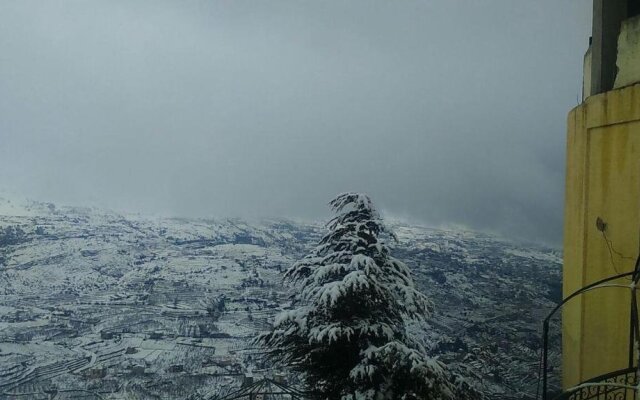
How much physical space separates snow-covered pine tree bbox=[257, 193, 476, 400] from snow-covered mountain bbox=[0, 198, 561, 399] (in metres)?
1.01

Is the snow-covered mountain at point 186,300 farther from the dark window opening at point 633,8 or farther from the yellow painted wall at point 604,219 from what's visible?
the dark window opening at point 633,8

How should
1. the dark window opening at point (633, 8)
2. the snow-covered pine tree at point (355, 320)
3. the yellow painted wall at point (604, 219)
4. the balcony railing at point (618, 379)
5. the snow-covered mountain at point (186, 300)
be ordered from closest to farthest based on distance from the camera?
the balcony railing at point (618, 379) → the yellow painted wall at point (604, 219) → the snow-covered pine tree at point (355, 320) → the dark window opening at point (633, 8) → the snow-covered mountain at point (186, 300)

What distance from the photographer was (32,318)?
3375cm

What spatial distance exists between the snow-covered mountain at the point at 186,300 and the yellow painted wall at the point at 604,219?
1.67 metres

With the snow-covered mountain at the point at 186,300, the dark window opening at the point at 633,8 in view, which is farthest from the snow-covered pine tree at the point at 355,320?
the dark window opening at the point at 633,8

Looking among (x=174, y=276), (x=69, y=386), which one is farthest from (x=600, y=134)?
(x=174, y=276)

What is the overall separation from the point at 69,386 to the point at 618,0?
25.0 meters

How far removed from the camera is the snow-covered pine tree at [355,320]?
6.31 m

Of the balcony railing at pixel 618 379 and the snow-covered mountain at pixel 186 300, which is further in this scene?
the snow-covered mountain at pixel 186 300

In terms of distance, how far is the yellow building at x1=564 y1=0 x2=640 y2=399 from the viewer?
5691 mm

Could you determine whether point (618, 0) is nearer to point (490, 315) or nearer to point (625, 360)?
point (625, 360)

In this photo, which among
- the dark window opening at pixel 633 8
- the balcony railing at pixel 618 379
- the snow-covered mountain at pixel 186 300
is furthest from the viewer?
the snow-covered mountain at pixel 186 300

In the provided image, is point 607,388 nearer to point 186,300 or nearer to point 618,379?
point 618,379

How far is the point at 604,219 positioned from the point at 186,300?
35555 mm
